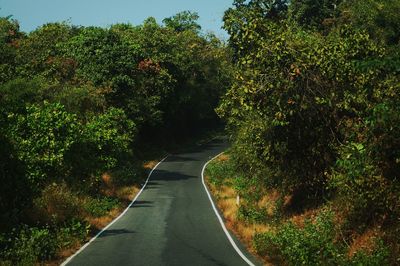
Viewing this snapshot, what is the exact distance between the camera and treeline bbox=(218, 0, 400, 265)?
1163 centimetres

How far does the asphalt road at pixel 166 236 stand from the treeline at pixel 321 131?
1.83 metres

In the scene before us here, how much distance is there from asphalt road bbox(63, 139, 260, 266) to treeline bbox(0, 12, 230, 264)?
130cm

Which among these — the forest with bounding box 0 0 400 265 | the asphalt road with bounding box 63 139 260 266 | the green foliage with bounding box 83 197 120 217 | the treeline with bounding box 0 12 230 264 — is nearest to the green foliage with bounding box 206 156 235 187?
the asphalt road with bounding box 63 139 260 266

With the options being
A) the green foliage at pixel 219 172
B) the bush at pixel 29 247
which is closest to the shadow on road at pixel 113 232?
the bush at pixel 29 247

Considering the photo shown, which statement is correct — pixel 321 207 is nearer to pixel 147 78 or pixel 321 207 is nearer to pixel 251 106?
pixel 251 106

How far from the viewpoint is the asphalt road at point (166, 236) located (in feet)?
45.2

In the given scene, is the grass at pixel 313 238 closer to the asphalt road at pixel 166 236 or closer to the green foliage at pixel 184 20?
the asphalt road at pixel 166 236

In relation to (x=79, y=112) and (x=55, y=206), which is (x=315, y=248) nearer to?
(x=55, y=206)

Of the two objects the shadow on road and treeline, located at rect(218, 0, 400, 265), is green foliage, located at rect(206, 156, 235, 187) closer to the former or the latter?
treeline, located at rect(218, 0, 400, 265)

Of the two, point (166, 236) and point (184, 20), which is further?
point (184, 20)

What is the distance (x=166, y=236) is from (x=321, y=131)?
6754 millimetres

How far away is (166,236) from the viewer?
59.1ft

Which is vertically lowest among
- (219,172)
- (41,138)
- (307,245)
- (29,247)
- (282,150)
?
(219,172)

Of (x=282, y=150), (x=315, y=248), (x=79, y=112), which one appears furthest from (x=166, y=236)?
(x=79, y=112)
